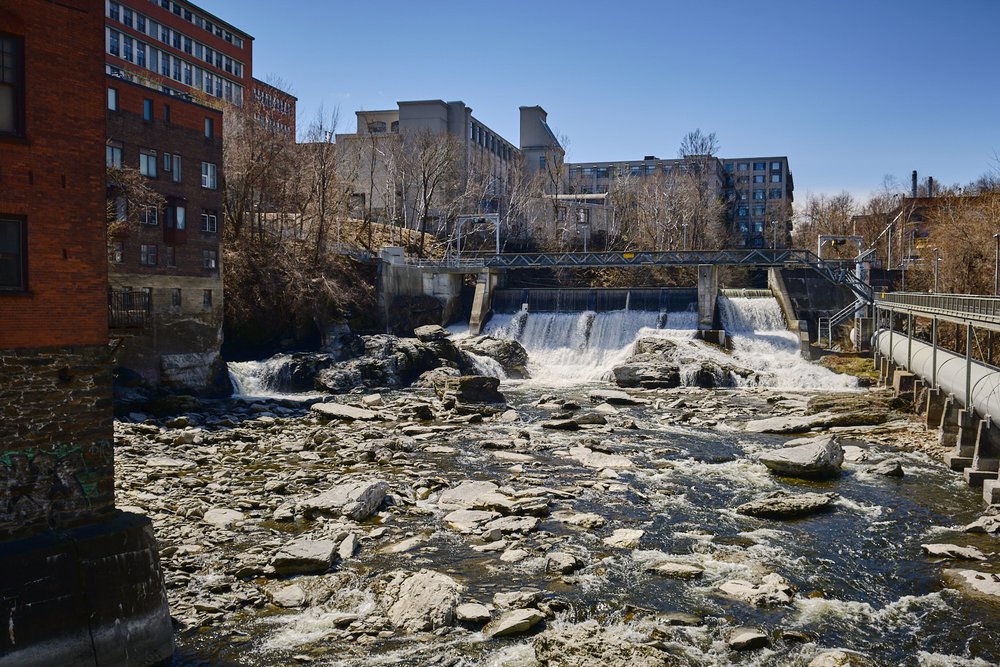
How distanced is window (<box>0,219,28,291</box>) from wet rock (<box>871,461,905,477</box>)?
72.3 ft

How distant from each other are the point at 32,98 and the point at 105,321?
3.23 meters

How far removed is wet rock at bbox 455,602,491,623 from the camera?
12.7m

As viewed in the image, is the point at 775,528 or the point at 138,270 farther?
the point at 138,270

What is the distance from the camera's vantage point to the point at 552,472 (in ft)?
76.0

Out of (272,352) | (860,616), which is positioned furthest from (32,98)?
(272,352)

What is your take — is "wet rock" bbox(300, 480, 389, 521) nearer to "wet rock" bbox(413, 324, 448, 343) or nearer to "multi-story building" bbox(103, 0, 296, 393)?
"multi-story building" bbox(103, 0, 296, 393)

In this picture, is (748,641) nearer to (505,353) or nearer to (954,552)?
(954,552)

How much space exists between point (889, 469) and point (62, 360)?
70.8ft

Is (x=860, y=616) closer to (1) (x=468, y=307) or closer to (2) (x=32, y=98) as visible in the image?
(2) (x=32, y=98)

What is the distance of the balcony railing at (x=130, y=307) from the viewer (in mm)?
28938

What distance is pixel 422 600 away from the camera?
13.1 m

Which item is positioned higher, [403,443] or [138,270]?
[138,270]

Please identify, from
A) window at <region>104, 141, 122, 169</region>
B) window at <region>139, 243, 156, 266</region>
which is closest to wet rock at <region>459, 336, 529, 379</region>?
window at <region>139, 243, 156, 266</region>

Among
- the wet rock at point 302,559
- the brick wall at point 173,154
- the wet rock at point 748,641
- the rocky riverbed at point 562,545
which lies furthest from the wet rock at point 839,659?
the brick wall at point 173,154
